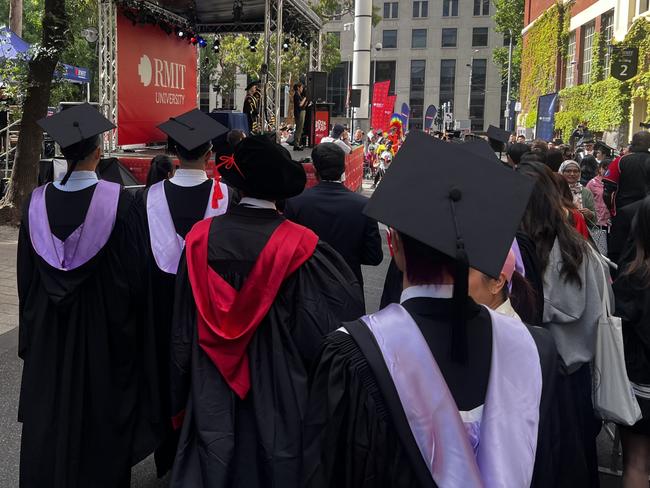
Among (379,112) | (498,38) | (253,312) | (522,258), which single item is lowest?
(253,312)

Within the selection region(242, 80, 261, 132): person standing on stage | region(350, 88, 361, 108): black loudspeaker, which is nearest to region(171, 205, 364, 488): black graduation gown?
region(242, 80, 261, 132): person standing on stage

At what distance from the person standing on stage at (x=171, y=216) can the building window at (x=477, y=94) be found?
70268mm

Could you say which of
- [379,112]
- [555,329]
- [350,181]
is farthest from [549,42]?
[555,329]

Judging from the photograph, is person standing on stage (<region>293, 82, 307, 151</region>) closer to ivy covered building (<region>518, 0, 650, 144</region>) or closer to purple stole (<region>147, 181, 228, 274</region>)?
ivy covered building (<region>518, 0, 650, 144</region>)

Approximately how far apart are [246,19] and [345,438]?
1660 cm

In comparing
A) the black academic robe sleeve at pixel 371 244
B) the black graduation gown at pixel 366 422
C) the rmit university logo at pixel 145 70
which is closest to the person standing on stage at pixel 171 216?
the black academic robe sleeve at pixel 371 244

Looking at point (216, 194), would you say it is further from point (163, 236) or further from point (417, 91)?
point (417, 91)

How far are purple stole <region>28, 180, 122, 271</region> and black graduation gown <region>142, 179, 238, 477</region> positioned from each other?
278 millimetres

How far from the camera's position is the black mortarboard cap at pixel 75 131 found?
3.39 metres

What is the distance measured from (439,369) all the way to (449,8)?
246 ft

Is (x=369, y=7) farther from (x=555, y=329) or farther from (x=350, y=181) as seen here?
(x=555, y=329)

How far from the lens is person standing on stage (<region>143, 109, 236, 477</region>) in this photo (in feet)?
11.5

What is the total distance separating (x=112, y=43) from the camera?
12.4 meters

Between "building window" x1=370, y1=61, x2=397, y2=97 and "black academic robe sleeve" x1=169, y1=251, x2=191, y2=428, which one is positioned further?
"building window" x1=370, y1=61, x2=397, y2=97
